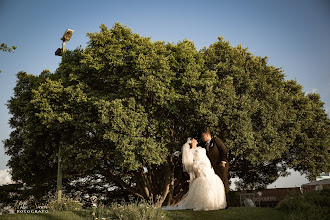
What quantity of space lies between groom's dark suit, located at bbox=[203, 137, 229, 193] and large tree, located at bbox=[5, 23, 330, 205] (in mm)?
7104

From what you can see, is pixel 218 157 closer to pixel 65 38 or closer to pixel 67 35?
pixel 67 35

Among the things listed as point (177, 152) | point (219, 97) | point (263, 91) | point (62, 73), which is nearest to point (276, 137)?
point (263, 91)

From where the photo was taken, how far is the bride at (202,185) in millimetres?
9961

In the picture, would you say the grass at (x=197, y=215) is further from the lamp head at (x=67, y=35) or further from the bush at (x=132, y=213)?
the lamp head at (x=67, y=35)

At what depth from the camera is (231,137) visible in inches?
741

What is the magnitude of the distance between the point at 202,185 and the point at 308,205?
12.1ft

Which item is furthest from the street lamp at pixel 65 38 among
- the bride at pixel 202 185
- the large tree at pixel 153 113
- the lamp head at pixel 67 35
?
the bride at pixel 202 185

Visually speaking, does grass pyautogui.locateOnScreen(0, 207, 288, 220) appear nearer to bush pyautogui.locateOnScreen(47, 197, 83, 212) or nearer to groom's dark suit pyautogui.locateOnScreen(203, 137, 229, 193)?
groom's dark suit pyautogui.locateOnScreen(203, 137, 229, 193)

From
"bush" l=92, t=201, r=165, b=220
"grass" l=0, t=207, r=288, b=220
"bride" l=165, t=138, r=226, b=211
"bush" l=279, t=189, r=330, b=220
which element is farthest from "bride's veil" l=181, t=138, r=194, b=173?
"bush" l=279, t=189, r=330, b=220

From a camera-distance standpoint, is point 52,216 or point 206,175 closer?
point 52,216

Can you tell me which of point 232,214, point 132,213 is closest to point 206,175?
point 232,214

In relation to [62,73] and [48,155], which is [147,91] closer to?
[62,73]

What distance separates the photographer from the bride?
996 centimetres

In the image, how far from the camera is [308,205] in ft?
34.2
